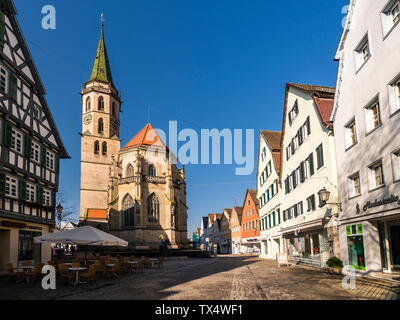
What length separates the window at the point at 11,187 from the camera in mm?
19377

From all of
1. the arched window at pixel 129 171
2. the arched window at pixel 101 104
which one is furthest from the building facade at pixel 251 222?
the arched window at pixel 101 104

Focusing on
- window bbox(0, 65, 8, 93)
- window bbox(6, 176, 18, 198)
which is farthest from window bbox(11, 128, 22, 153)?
window bbox(0, 65, 8, 93)

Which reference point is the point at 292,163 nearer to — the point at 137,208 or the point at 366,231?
the point at 366,231

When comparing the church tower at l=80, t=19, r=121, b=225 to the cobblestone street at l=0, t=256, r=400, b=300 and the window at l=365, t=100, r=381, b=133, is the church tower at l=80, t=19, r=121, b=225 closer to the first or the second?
the cobblestone street at l=0, t=256, r=400, b=300

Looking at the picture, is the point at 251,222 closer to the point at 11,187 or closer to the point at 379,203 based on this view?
the point at 11,187

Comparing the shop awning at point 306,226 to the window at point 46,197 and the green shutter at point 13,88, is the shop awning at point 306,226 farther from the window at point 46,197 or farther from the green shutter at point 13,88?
the green shutter at point 13,88

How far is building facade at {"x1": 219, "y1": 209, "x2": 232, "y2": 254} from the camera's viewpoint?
253 feet

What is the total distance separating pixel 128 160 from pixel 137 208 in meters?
8.29

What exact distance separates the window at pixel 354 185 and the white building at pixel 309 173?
4.85ft

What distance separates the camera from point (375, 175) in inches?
536

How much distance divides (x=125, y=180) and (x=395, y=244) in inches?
1652

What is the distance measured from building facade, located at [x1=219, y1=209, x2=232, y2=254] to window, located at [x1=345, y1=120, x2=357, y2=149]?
62.0m
